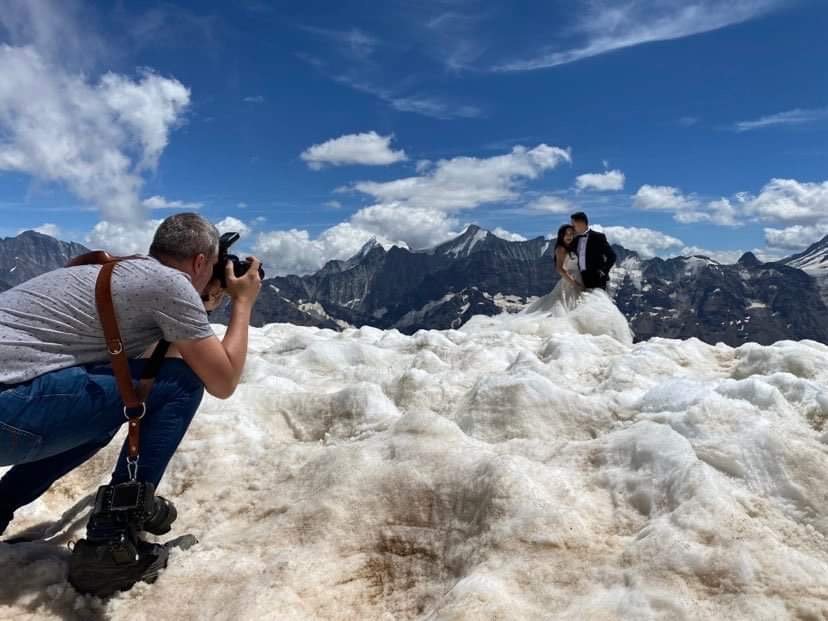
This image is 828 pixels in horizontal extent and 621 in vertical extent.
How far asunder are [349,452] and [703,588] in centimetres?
354

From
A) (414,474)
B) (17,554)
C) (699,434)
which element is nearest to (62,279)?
(17,554)

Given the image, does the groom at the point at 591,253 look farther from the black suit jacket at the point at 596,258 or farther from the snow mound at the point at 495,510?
the snow mound at the point at 495,510

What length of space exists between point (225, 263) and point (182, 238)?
716mm

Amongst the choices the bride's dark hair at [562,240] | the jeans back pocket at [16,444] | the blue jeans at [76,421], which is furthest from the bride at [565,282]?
the jeans back pocket at [16,444]

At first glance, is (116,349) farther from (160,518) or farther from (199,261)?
(160,518)

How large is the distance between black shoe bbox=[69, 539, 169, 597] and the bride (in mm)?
15231

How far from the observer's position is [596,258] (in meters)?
18.8

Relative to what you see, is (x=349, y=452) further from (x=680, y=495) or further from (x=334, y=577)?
(x=680, y=495)

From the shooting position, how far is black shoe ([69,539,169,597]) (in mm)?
4617

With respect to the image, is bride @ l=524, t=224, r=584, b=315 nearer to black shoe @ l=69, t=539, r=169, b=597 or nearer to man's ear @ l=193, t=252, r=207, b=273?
man's ear @ l=193, t=252, r=207, b=273

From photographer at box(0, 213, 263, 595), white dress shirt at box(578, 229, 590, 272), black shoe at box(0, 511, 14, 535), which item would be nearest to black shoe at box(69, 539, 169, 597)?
photographer at box(0, 213, 263, 595)

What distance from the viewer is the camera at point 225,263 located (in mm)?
5496

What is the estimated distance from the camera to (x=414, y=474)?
18.7ft

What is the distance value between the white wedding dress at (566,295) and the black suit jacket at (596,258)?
11.3 inches
